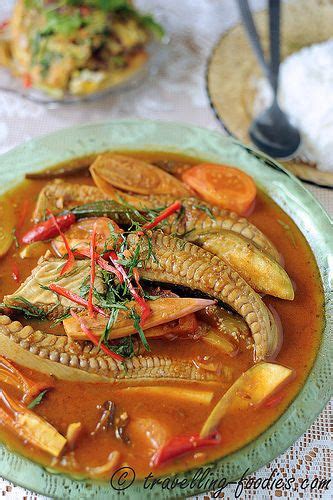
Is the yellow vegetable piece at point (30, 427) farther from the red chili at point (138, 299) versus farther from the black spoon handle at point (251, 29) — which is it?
the black spoon handle at point (251, 29)

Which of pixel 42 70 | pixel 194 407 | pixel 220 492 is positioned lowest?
pixel 220 492

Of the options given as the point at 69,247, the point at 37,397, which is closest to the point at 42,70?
the point at 69,247

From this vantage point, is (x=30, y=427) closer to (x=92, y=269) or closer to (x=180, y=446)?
(x=180, y=446)

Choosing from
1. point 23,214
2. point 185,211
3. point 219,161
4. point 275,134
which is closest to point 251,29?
point 275,134

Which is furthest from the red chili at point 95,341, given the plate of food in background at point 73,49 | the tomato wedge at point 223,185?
the plate of food in background at point 73,49

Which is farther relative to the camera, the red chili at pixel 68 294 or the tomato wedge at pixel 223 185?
the tomato wedge at pixel 223 185

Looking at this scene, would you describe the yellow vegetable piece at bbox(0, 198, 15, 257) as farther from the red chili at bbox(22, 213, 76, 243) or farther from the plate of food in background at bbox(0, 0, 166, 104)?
the plate of food in background at bbox(0, 0, 166, 104)

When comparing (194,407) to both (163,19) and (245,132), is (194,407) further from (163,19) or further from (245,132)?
(163,19)
